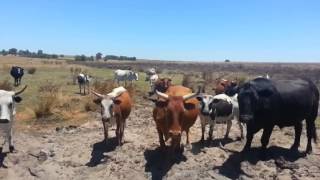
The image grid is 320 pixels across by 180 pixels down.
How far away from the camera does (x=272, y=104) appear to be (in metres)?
11.2

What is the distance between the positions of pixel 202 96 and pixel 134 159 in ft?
8.57

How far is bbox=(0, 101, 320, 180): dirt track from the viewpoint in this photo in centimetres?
1077

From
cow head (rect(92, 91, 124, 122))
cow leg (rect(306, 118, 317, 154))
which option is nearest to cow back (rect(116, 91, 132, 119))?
cow head (rect(92, 91, 124, 122))

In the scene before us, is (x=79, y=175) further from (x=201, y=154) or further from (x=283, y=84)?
(x=283, y=84)

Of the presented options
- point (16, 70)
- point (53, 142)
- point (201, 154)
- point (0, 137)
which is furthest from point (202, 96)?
point (16, 70)

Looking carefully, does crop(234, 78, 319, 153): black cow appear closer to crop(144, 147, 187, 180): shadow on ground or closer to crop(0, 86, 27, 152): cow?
crop(144, 147, 187, 180): shadow on ground

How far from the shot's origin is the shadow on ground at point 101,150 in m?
11.9

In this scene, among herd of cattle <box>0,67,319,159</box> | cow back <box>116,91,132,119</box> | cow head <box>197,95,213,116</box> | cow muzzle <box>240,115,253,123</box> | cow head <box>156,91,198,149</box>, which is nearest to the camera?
cow head <box>156,91,198,149</box>

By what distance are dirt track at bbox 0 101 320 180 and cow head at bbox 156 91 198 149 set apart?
2.82 feet

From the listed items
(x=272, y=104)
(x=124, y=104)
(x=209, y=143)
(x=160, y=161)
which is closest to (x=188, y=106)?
(x=160, y=161)

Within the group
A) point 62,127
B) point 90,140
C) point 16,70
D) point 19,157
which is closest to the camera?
point 19,157

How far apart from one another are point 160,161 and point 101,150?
2.08m

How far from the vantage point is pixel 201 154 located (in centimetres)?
1185

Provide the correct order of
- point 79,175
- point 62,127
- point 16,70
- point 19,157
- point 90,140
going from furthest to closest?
point 16,70
point 62,127
point 90,140
point 19,157
point 79,175
